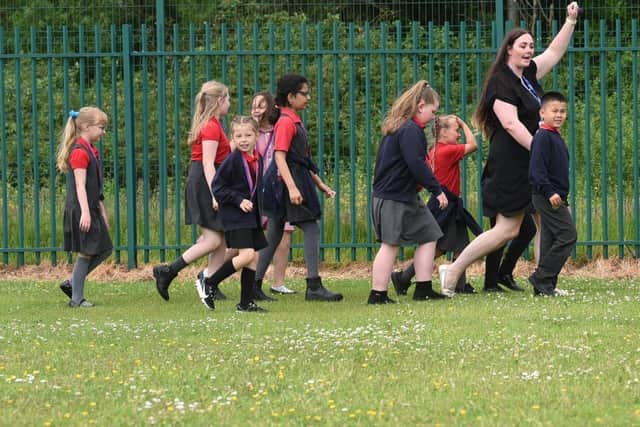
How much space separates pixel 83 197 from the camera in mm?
9602

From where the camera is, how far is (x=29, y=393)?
602cm

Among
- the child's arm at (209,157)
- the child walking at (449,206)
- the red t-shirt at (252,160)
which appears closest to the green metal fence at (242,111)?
the child walking at (449,206)

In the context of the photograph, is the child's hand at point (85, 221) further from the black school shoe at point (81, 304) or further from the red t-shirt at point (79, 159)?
the black school shoe at point (81, 304)

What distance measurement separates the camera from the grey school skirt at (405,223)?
9.23 meters

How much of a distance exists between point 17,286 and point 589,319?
545 centimetres

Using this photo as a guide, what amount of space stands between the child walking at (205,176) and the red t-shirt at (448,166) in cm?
157

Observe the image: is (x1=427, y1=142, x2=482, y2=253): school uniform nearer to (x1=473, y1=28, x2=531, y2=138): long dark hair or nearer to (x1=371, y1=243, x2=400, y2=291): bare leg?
(x1=473, y1=28, x2=531, y2=138): long dark hair

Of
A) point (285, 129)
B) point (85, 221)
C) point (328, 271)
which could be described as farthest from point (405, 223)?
point (328, 271)

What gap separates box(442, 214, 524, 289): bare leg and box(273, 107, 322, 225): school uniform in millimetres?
1106

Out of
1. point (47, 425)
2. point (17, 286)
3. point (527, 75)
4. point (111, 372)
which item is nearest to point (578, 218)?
point (527, 75)

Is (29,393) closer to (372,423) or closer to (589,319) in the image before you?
(372,423)

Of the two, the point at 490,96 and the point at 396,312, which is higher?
the point at 490,96

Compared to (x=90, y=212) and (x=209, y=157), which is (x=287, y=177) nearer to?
(x=209, y=157)

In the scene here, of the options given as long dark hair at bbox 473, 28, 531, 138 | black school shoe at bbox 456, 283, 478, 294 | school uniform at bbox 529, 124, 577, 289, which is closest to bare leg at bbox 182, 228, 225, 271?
black school shoe at bbox 456, 283, 478, 294
